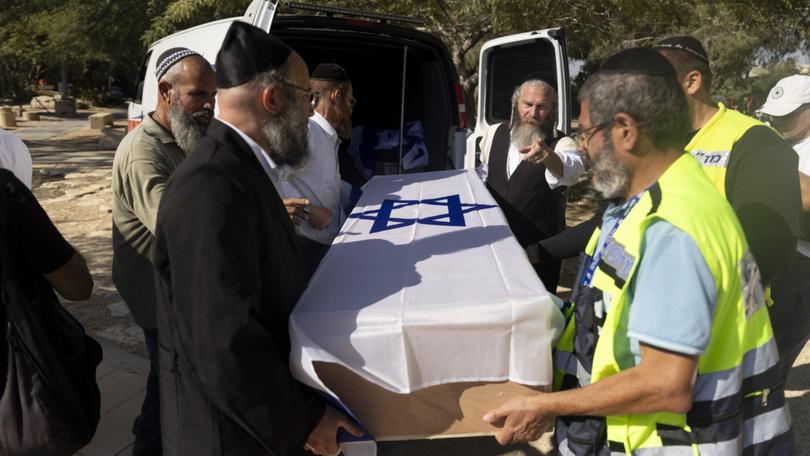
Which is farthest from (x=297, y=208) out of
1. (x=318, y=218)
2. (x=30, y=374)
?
(x=30, y=374)

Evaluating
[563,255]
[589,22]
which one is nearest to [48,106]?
[589,22]

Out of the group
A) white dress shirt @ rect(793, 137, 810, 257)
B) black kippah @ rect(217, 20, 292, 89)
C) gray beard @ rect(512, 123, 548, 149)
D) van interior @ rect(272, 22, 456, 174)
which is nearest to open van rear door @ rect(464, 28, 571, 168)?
van interior @ rect(272, 22, 456, 174)

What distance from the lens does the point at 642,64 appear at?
1366 mm

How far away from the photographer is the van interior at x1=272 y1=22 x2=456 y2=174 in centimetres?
472

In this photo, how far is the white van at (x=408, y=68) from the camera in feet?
14.2

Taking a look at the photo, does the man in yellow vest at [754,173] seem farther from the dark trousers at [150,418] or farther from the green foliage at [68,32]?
the green foliage at [68,32]

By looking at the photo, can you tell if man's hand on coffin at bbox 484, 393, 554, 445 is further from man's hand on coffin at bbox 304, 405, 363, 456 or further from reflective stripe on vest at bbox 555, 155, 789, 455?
man's hand on coffin at bbox 304, 405, 363, 456

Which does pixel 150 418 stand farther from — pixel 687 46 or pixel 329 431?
pixel 687 46

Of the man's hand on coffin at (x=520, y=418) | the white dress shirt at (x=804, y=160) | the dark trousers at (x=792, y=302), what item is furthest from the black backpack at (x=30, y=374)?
the white dress shirt at (x=804, y=160)

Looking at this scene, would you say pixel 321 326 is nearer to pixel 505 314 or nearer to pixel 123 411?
pixel 505 314

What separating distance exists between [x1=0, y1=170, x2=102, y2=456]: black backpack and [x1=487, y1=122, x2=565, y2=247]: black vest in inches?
88.8

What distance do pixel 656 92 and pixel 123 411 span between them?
327cm

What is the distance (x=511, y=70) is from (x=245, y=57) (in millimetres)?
3817

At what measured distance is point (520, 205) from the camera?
324 centimetres
